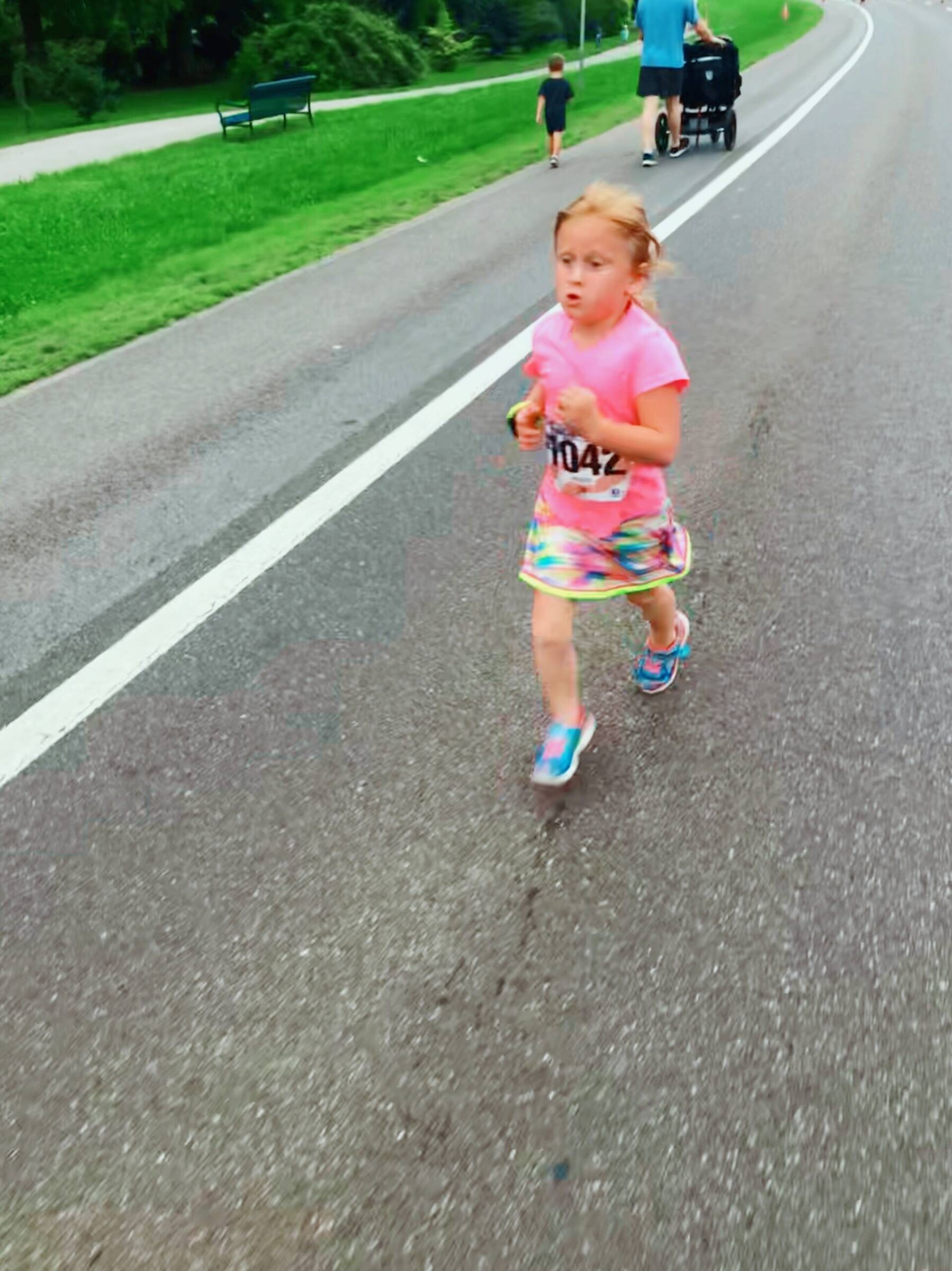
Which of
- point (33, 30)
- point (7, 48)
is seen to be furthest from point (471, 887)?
point (7, 48)

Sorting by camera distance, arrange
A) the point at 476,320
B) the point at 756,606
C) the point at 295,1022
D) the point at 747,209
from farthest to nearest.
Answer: the point at 747,209 → the point at 476,320 → the point at 756,606 → the point at 295,1022

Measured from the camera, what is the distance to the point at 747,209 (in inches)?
439

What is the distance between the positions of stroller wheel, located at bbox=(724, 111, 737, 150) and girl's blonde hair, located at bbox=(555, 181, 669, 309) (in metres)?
12.9

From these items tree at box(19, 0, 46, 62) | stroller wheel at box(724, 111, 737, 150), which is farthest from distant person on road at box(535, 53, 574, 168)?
tree at box(19, 0, 46, 62)

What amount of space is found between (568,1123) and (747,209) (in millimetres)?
10338

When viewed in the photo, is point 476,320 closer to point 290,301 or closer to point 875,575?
point 290,301

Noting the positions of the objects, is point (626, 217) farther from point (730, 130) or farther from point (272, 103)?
point (272, 103)

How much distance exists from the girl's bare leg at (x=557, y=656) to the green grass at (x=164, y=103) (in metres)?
23.6

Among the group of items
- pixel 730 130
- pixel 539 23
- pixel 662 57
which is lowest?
pixel 539 23

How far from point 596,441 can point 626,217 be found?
1.63 feet

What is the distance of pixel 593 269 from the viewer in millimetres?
2766

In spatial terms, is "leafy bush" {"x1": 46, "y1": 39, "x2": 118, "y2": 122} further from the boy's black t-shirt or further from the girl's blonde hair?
the girl's blonde hair

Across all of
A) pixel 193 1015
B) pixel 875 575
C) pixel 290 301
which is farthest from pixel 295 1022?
→ pixel 290 301

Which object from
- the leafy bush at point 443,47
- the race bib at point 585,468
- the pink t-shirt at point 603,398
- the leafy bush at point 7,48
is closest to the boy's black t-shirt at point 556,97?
the pink t-shirt at point 603,398
